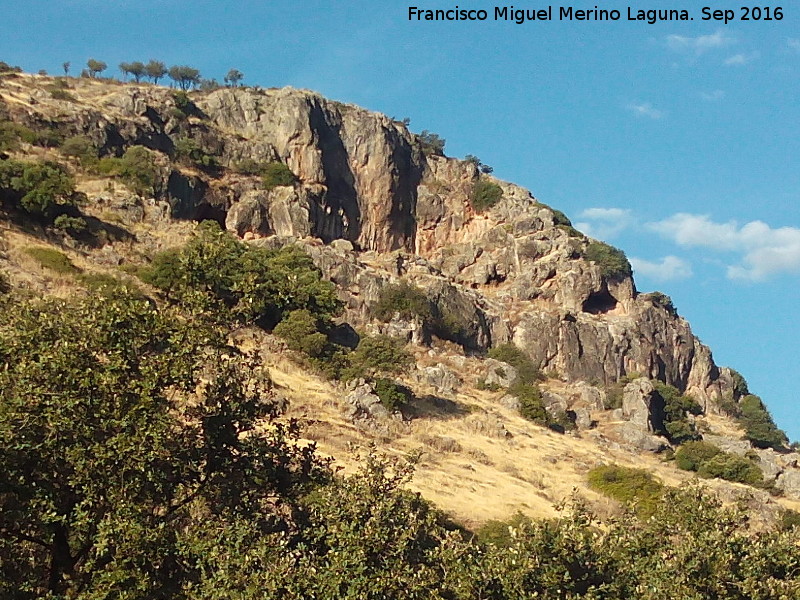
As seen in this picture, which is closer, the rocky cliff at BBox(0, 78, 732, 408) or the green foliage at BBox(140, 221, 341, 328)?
the green foliage at BBox(140, 221, 341, 328)

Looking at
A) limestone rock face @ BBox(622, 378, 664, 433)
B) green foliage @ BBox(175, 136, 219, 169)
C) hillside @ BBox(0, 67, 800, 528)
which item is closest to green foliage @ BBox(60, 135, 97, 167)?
hillside @ BBox(0, 67, 800, 528)

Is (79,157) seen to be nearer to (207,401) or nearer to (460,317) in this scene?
A: (460,317)

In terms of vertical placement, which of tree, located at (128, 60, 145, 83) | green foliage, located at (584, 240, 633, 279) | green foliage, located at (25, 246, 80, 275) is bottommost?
green foliage, located at (25, 246, 80, 275)

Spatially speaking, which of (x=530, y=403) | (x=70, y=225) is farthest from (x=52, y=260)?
(x=530, y=403)

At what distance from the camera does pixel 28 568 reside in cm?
1360

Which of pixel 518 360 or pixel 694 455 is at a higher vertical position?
pixel 518 360

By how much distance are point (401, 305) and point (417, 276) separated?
32.3 ft

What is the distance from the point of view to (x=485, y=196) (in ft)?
296

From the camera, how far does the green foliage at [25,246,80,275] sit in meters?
41.4


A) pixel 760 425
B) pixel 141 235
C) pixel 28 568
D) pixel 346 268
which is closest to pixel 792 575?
pixel 28 568

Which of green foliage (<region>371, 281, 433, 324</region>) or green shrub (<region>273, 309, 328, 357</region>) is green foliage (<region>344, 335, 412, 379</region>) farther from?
green foliage (<region>371, 281, 433, 324</region>)

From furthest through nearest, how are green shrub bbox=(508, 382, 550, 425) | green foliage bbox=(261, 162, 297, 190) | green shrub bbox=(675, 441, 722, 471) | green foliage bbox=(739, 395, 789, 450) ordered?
green foliage bbox=(261, 162, 297, 190)
green foliage bbox=(739, 395, 789, 450)
green shrub bbox=(508, 382, 550, 425)
green shrub bbox=(675, 441, 722, 471)

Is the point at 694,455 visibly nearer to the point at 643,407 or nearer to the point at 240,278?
the point at 643,407

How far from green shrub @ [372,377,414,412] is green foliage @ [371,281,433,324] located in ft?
68.6
